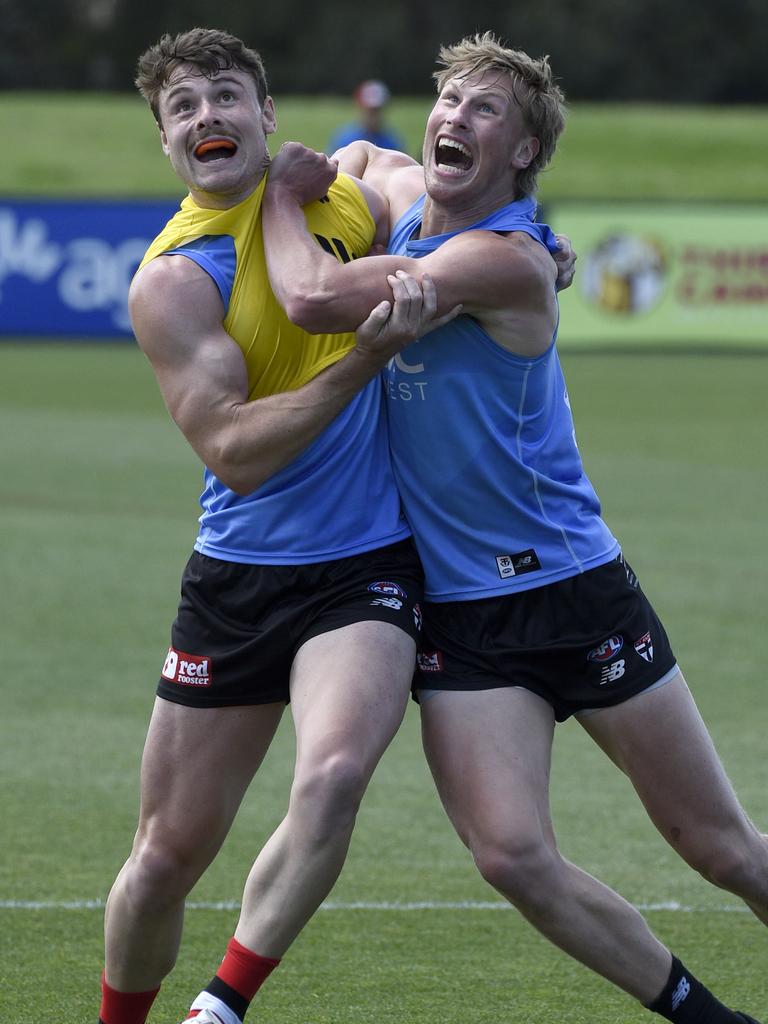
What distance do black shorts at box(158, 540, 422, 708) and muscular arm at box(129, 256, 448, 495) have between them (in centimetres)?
25

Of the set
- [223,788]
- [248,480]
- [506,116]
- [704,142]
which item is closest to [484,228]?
[506,116]

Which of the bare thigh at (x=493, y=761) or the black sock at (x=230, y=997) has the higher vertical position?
the bare thigh at (x=493, y=761)

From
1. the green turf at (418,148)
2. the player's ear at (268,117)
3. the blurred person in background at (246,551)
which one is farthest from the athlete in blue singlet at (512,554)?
the green turf at (418,148)

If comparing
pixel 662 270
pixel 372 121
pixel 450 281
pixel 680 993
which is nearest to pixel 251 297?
pixel 450 281

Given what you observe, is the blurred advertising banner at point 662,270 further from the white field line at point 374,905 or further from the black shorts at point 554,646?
the black shorts at point 554,646

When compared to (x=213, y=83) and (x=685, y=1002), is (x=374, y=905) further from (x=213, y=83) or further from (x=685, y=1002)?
(x=213, y=83)

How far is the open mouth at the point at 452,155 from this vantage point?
171 inches

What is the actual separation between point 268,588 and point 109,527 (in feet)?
25.7

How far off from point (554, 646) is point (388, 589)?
0.43 metres

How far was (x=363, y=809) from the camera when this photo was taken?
263 inches

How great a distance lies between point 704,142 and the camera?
1581 inches

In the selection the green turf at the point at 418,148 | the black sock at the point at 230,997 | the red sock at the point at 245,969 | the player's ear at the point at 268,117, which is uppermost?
the player's ear at the point at 268,117

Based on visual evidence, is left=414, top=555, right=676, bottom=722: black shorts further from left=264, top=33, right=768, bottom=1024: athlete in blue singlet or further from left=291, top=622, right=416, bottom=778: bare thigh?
left=291, top=622, right=416, bottom=778: bare thigh

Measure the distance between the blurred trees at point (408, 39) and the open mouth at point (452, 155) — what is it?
51.2m
